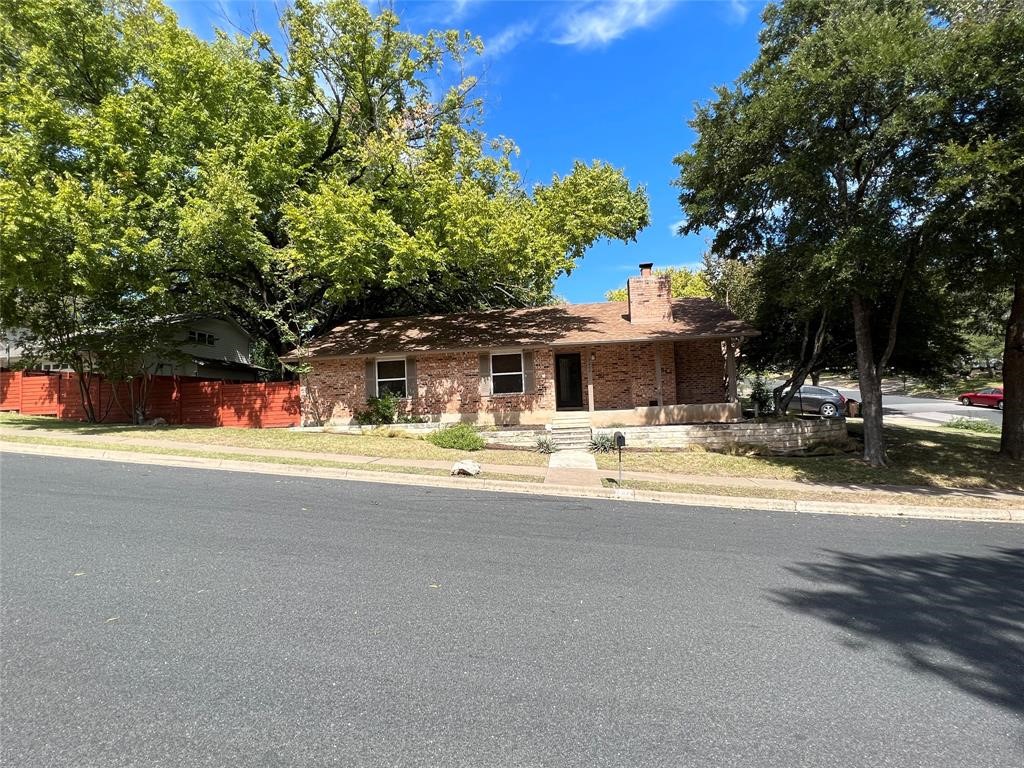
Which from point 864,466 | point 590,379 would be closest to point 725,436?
point 864,466

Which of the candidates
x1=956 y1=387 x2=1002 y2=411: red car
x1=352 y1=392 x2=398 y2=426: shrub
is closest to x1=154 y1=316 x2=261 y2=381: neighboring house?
x1=352 y1=392 x2=398 y2=426: shrub

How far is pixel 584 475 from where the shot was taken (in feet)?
37.8

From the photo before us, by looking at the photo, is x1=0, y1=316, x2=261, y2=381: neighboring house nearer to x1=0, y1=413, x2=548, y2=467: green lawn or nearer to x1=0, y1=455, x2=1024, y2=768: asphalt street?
x1=0, y1=413, x2=548, y2=467: green lawn

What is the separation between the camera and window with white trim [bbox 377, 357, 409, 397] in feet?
62.2

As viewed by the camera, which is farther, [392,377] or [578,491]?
[392,377]

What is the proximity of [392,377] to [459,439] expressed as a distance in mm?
5153

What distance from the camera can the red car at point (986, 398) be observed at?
33.5 metres

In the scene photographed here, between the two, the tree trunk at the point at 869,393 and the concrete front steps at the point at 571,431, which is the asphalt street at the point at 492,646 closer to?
the tree trunk at the point at 869,393

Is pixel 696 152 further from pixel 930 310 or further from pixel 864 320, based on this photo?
pixel 930 310

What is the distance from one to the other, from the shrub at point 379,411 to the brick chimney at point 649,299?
27.8 ft

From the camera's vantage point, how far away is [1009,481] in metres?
11.9

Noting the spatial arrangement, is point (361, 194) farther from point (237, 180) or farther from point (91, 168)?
point (91, 168)

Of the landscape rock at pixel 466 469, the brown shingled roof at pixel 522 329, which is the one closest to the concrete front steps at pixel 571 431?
the brown shingled roof at pixel 522 329

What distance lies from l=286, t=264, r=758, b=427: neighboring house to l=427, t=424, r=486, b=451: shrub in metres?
3.10
